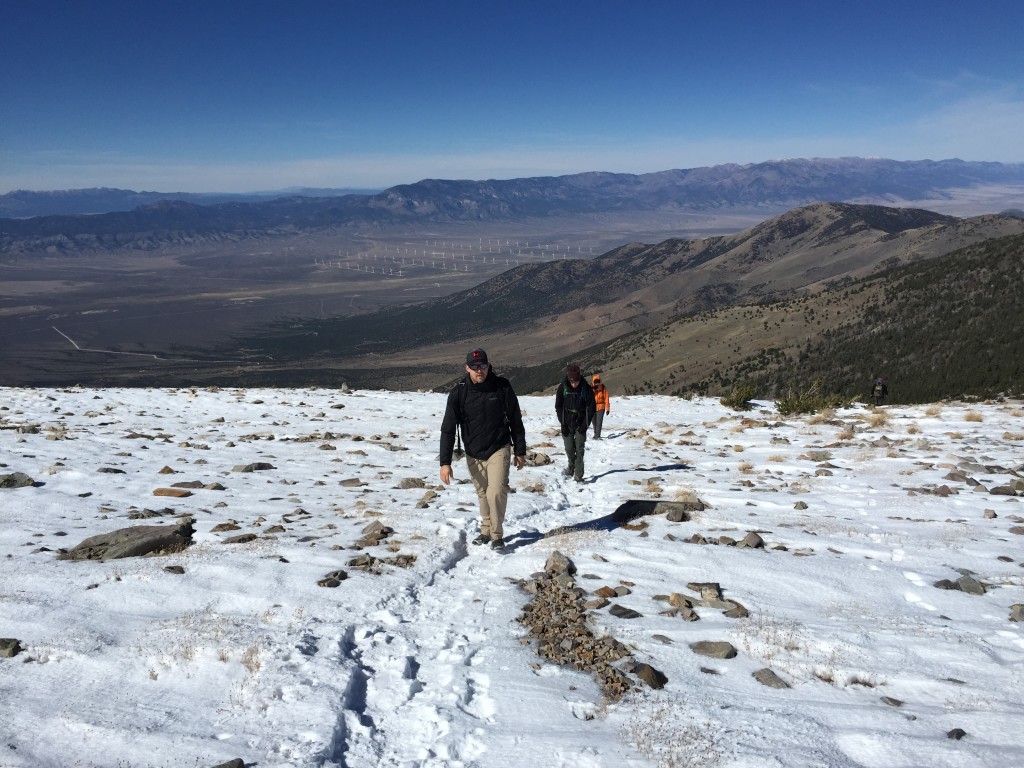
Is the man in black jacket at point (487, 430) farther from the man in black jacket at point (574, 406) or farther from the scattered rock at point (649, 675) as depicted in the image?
the man in black jacket at point (574, 406)

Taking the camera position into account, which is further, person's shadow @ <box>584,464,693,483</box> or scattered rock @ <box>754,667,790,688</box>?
person's shadow @ <box>584,464,693,483</box>

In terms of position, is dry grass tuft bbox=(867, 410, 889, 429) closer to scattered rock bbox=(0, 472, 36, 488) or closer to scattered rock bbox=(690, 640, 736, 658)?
scattered rock bbox=(690, 640, 736, 658)

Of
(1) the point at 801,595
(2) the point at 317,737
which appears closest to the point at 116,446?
(2) the point at 317,737

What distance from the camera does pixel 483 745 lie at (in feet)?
14.4

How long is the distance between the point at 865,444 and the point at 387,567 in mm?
12960

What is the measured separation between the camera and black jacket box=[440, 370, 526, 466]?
8.54 meters

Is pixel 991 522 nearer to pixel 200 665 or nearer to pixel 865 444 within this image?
pixel 865 444

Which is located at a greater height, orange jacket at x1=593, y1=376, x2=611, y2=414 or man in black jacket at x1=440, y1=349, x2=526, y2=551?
man in black jacket at x1=440, y1=349, x2=526, y2=551

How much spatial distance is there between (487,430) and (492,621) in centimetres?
274

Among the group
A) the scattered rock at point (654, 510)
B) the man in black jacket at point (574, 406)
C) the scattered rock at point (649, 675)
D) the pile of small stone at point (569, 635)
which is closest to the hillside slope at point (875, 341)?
the man in black jacket at point (574, 406)

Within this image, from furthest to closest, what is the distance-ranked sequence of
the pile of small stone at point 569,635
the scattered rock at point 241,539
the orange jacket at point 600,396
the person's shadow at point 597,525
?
the orange jacket at point 600,396 → the person's shadow at point 597,525 → the scattered rock at point 241,539 → the pile of small stone at point 569,635

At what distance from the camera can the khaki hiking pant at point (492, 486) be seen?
8602mm

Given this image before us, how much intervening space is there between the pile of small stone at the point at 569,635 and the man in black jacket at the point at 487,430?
1.30 metres

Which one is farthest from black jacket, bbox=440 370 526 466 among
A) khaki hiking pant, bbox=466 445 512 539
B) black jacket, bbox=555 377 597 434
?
black jacket, bbox=555 377 597 434
